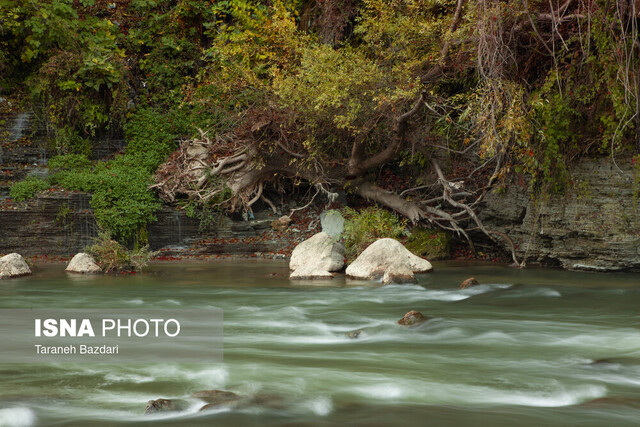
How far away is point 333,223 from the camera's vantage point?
575 inches

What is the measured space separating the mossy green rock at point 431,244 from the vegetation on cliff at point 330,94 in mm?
415

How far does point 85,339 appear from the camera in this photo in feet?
21.3

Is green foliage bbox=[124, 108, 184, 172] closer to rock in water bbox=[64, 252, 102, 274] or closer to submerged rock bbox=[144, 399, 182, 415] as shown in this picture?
rock in water bbox=[64, 252, 102, 274]

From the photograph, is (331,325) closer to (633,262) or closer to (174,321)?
(174,321)

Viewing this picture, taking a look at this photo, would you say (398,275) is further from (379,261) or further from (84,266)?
(84,266)

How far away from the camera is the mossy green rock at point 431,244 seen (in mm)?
13438

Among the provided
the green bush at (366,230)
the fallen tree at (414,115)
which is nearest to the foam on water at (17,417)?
the fallen tree at (414,115)

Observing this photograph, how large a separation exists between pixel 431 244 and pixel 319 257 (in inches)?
115

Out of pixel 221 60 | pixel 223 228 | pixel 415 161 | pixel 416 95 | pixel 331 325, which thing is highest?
pixel 221 60

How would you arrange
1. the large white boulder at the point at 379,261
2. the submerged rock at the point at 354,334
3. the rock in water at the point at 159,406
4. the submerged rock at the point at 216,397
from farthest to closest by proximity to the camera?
1. the large white boulder at the point at 379,261
2. the submerged rock at the point at 354,334
3. the submerged rock at the point at 216,397
4. the rock in water at the point at 159,406

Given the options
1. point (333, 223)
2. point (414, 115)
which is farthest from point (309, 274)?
point (414, 115)

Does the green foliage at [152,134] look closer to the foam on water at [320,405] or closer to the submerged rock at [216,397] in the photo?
the submerged rock at [216,397]

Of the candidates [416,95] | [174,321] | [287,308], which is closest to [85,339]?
[174,321]

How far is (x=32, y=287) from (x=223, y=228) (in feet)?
17.9
